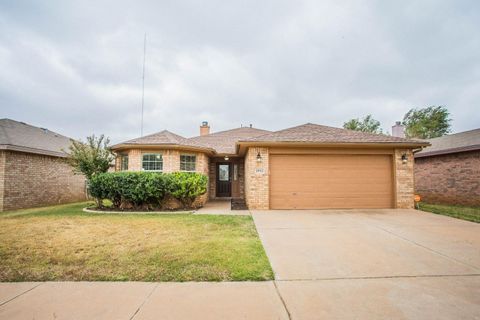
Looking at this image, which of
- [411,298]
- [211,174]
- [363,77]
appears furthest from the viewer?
[363,77]

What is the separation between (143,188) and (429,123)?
34.6m

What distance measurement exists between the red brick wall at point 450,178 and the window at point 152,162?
14335mm

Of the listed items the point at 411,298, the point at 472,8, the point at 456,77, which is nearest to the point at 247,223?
the point at 411,298

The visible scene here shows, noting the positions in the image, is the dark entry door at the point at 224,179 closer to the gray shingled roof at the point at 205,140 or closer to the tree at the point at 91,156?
the gray shingled roof at the point at 205,140

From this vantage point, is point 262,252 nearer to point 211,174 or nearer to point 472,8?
point 211,174

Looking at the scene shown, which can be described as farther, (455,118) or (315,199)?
(455,118)

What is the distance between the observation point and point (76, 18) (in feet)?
30.2

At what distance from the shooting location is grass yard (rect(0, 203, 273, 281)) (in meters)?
2.92

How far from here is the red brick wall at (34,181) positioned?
9203 millimetres

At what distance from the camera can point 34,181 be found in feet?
33.9

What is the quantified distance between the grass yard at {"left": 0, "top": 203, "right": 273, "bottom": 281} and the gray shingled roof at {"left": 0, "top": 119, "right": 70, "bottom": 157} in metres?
5.18

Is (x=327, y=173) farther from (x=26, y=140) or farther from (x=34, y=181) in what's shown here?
(x=26, y=140)

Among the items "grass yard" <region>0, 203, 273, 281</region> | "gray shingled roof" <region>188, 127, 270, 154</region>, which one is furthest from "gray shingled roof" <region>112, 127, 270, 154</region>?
"grass yard" <region>0, 203, 273, 281</region>

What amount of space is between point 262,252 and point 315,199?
580cm
